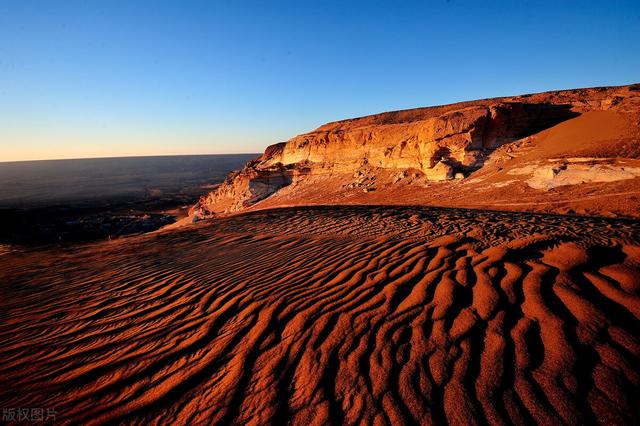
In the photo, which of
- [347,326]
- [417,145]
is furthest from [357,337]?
[417,145]

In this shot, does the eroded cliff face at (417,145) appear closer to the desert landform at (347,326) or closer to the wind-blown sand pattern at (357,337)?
the desert landform at (347,326)

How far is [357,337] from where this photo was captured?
2789mm

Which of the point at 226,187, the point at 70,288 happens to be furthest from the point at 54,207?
the point at 70,288

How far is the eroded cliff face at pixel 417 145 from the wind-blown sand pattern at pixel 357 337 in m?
9.74

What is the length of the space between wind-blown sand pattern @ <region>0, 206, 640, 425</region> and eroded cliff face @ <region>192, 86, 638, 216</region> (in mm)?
9741

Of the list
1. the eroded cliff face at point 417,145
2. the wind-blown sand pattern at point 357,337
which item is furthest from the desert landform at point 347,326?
the eroded cliff face at point 417,145

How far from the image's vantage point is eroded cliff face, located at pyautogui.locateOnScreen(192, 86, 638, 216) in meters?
13.7

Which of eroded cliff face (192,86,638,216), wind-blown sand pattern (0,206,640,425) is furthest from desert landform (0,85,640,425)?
eroded cliff face (192,86,638,216)

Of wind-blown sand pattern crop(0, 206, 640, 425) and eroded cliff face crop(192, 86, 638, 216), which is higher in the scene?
eroded cliff face crop(192, 86, 638, 216)

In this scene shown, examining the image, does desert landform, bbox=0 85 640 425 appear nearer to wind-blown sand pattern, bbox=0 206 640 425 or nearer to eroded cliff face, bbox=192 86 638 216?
wind-blown sand pattern, bbox=0 206 640 425

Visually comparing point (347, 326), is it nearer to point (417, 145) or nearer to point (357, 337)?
point (357, 337)

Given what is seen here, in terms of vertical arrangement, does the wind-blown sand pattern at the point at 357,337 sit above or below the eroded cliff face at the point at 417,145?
below

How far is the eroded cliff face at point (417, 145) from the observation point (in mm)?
13672

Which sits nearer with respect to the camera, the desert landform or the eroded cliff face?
the desert landform
